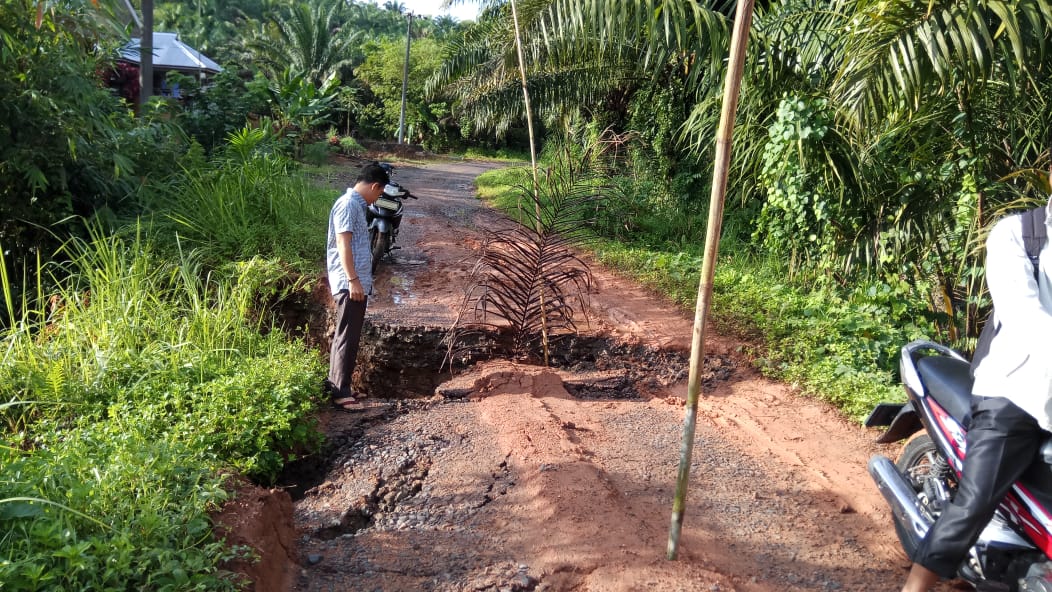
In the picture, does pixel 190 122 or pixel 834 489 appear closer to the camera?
pixel 834 489

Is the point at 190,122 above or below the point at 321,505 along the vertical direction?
above

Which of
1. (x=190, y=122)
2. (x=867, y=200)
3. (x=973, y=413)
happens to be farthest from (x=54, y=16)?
(x=973, y=413)

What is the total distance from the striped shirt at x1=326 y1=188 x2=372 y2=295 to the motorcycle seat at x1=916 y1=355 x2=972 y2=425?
10.2 feet

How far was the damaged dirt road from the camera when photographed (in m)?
2.87

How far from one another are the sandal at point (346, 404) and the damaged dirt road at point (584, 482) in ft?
0.26

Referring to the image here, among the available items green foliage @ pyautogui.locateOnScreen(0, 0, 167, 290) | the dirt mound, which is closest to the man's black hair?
the dirt mound

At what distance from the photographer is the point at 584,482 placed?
345 cm

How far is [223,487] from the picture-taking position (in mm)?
3066

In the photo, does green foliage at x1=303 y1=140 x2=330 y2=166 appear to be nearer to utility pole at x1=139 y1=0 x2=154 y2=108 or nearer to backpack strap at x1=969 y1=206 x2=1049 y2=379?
utility pole at x1=139 y1=0 x2=154 y2=108

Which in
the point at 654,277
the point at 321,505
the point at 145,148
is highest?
the point at 145,148

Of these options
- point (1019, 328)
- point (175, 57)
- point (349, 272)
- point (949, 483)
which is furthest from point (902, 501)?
point (175, 57)

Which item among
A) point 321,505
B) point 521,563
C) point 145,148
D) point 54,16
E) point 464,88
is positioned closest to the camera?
point 521,563

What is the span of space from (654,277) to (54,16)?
5.61 m

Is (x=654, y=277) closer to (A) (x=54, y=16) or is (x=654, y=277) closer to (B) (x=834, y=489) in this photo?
(B) (x=834, y=489)
